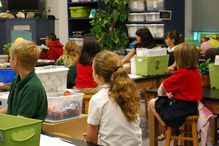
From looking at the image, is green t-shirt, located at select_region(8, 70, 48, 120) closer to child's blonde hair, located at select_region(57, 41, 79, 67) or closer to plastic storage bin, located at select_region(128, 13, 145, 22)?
child's blonde hair, located at select_region(57, 41, 79, 67)

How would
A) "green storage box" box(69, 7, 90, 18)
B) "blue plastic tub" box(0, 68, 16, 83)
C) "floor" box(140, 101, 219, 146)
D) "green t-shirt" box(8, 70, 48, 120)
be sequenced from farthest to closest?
"green storage box" box(69, 7, 90, 18)
"floor" box(140, 101, 219, 146)
"blue plastic tub" box(0, 68, 16, 83)
"green t-shirt" box(8, 70, 48, 120)

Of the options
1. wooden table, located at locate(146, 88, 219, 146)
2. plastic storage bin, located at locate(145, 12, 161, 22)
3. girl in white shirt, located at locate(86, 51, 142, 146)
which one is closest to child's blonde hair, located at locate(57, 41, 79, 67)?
wooden table, located at locate(146, 88, 219, 146)

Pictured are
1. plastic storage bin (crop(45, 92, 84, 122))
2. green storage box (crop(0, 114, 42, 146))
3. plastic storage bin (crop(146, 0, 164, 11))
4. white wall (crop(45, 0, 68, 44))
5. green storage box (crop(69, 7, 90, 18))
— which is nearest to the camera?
green storage box (crop(0, 114, 42, 146))

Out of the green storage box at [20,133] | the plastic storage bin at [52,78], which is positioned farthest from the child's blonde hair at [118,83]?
the plastic storage bin at [52,78]

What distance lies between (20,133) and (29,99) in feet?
2.56

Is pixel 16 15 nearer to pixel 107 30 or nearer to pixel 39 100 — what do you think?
pixel 107 30

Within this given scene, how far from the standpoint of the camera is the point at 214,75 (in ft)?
13.7

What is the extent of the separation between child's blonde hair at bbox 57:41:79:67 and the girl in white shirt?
280 cm

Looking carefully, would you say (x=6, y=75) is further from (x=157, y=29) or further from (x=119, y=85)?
(x=157, y=29)

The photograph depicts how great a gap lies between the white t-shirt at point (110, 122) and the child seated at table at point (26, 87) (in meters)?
0.37

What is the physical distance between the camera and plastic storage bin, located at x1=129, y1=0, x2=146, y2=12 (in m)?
7.98

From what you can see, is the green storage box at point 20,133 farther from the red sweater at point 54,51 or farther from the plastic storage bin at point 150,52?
the red sweater at point 54,51

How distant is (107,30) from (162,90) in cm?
464

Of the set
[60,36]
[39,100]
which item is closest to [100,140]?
[39,100]
